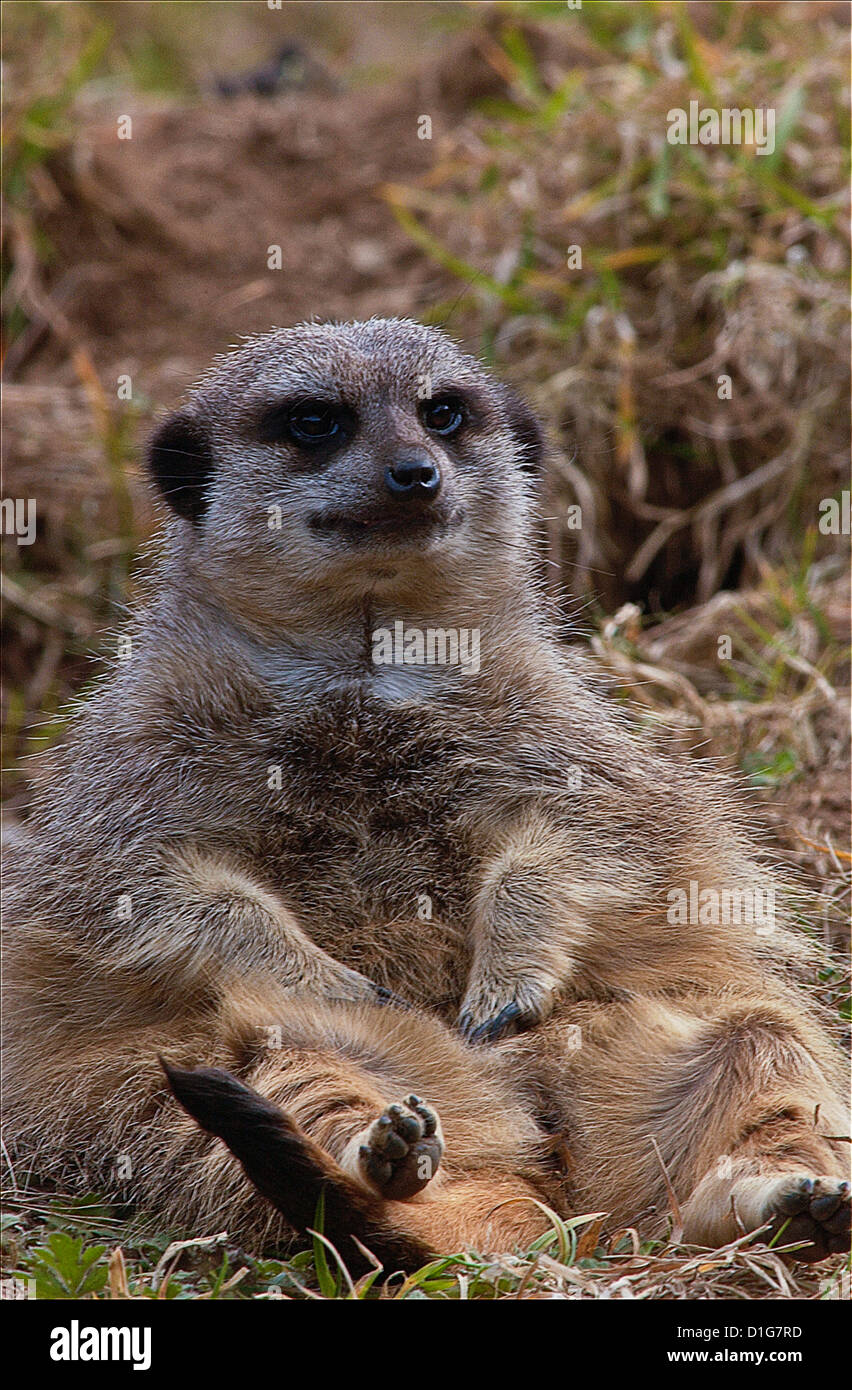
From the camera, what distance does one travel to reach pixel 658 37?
7.16 m

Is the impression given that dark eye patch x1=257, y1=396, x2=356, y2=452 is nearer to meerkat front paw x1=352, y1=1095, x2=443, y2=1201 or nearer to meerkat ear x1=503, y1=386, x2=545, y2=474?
meerkat ear x1=503, y1=386, x2=545, y2=474

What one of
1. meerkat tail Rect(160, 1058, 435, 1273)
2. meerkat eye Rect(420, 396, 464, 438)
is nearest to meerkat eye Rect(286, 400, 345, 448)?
meerkat eye Rect(420, 396, 464, 438)

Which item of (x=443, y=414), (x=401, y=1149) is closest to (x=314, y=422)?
(x=443, y=414)

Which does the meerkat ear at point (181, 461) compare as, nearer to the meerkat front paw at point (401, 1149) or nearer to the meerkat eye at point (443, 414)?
the meerkat eye at point (443, 414)

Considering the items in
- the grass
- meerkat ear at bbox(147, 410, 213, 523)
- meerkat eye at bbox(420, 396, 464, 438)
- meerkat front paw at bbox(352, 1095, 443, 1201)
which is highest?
meerkat eye at bbox(420, 396, 464, 438)

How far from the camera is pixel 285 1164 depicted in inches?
111

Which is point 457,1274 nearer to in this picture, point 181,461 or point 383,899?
point 383,899

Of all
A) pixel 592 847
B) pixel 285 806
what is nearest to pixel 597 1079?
pixel 592 847

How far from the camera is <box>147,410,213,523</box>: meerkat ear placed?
161 inches

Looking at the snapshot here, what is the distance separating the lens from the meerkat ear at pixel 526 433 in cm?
438

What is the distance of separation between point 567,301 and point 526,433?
2.56m

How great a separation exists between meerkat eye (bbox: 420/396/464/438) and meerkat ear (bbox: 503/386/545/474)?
0.91ft

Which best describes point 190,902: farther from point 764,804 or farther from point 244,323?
point 244,323

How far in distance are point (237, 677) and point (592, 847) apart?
0.92 metres
